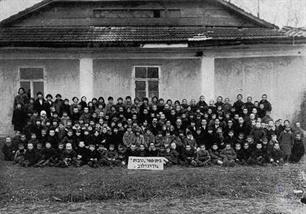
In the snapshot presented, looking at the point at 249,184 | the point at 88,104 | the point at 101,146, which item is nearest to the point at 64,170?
the point at 101,146

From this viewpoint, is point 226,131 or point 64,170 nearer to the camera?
point 64,170

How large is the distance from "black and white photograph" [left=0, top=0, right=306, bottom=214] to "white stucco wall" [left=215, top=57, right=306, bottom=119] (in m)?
0.04

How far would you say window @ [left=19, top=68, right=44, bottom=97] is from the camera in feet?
49.5

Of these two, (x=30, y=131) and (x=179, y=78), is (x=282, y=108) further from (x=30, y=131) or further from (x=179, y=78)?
(x=30, y=131)

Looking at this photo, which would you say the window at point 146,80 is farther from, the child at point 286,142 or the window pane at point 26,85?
the child at point 286,142

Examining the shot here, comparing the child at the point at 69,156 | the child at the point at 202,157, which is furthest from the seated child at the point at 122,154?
the child at the point at 202,157

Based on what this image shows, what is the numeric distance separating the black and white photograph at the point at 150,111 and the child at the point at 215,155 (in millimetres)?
39

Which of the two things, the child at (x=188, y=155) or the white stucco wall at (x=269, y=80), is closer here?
the child at (x=188, y=155)

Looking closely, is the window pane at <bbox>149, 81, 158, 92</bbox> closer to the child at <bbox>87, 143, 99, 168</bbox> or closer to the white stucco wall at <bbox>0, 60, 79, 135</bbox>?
the white stucco wall at <bbox>0, 60, 79, 135</bbox>

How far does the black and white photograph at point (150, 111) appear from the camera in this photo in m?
9.47

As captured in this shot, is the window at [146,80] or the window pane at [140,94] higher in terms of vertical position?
the window at [146,80]

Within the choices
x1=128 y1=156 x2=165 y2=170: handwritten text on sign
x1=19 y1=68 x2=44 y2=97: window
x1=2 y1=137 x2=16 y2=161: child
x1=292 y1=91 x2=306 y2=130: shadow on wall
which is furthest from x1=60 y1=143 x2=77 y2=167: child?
x1=292 y1=91 x2=306 y2=130: shadow on wall

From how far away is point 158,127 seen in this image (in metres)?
12.8

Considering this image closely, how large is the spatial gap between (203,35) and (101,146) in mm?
5335
